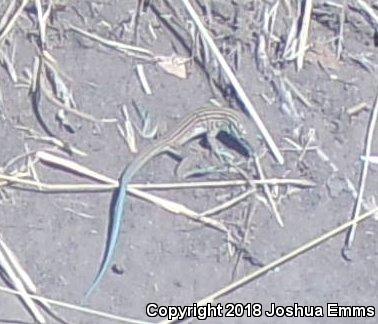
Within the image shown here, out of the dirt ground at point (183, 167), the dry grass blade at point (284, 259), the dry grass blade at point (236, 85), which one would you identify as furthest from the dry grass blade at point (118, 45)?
the dry grass blade at point (284, 259)

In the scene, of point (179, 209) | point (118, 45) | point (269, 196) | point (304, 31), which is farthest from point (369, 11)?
point (179, 209)

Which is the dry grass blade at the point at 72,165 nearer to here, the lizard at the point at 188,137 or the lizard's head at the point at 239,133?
the lizard at the point at 188,137

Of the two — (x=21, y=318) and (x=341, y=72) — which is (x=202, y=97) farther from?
(x=21, y=318)

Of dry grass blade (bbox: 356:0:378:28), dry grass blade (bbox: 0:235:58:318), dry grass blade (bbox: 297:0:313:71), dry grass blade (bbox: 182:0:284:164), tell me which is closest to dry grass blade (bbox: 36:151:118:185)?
dry grass blade (bbox: 0:235:58:318)

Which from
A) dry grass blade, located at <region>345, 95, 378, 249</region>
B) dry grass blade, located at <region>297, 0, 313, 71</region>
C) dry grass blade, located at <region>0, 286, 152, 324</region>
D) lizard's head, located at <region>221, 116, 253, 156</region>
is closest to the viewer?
dry grass blade, located at <region>0, 286, 152, 324</region>

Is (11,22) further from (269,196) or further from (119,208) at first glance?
(269,196)

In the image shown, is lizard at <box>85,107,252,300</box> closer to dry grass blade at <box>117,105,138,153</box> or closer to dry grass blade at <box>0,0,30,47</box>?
dry grass blade at <box>117,105,138,153</box>
